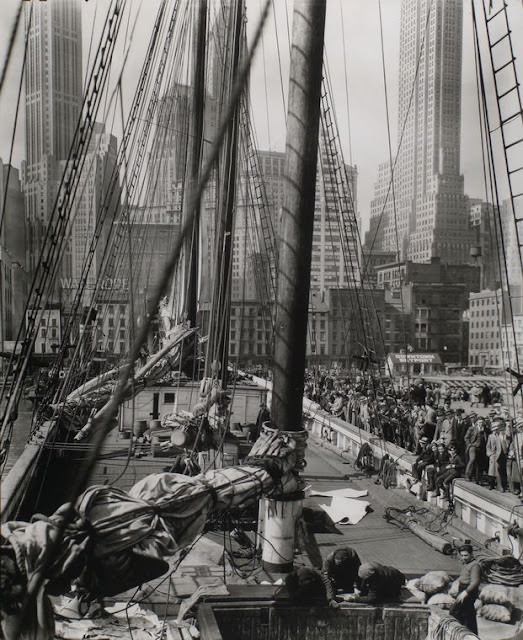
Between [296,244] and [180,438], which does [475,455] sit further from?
[296,244]

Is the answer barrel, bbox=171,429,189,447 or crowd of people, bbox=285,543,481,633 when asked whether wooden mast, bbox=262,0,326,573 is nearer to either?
crowd of people, bbox=285,543,481,633

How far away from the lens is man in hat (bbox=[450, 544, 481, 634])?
5859 mm

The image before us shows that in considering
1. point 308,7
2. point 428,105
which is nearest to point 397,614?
point 308,7

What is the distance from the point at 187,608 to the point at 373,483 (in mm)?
7063

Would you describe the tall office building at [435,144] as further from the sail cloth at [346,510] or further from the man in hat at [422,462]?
the sail cloth at [346,510]

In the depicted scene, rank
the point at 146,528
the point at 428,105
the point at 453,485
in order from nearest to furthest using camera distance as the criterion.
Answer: the point at 146,528 → the point at 453,485 → the point at 428,105

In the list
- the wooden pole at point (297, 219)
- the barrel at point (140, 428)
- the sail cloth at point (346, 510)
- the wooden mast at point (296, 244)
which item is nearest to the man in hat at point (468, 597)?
the wooden mast at point (296, 244)

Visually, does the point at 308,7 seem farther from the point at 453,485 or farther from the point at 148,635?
the point at 453,485

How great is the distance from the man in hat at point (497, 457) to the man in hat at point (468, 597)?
4013 mm

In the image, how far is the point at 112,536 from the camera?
395 centimetres

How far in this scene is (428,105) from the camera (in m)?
130

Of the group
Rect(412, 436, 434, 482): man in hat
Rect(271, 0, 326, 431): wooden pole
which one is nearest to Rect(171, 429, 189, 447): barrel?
Rect(271, 0, 326, 431): wooden pole

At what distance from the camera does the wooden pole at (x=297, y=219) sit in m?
5.56

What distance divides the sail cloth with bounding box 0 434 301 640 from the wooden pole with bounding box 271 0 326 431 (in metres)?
0.82
